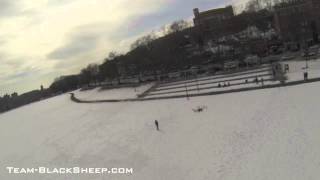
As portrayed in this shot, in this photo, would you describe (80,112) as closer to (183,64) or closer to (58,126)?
(58,126)

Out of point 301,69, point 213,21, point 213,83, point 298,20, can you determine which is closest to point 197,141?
point 301,69

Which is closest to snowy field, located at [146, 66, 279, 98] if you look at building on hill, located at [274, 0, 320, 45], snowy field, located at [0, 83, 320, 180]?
snowy field, located at [0, 83, 320, 180]

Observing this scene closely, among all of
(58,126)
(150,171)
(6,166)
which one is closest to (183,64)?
(58,126)

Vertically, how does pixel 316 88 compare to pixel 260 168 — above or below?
above

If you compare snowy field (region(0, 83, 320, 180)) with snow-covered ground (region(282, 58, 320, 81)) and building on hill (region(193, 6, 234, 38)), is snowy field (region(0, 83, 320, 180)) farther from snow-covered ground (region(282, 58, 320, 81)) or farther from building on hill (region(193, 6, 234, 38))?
building on hill (region(193, 6, 234, 38))

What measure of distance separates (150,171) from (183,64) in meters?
41.4

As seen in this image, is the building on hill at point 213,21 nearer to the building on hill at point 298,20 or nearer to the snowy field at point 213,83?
the building on hill at point 298,20

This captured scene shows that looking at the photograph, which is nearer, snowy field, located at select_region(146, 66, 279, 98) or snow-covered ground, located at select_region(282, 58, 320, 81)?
snow-covered ground, located at select_region(282, 58, 320, 81)

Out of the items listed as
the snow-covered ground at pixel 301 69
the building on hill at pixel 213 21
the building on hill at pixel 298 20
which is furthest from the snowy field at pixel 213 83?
the building on hill at pixel 213 21

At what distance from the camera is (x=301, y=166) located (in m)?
15.9

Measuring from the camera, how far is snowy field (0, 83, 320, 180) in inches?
683

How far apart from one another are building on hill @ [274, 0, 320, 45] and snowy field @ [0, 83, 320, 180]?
92.9ft

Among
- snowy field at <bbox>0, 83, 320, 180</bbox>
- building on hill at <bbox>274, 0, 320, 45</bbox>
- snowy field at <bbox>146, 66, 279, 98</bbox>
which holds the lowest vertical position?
snowy field at <bbox>0, 83, 320, 180</bbox>

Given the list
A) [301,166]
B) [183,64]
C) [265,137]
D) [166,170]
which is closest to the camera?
[301,166]
